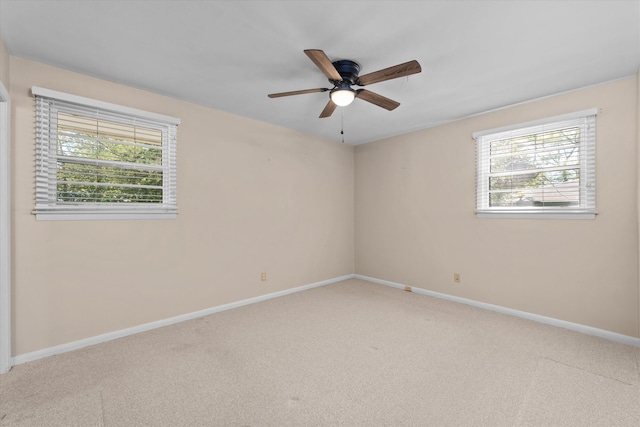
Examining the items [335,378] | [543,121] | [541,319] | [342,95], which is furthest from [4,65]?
[541,319]

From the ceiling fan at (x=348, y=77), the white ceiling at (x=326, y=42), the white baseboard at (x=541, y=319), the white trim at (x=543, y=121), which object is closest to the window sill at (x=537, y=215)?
the white trim at (x=543, y=121)

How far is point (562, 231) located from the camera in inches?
116

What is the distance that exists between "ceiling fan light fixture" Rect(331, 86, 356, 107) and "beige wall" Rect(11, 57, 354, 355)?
167cm

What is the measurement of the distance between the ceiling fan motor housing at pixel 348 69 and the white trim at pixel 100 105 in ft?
6.01

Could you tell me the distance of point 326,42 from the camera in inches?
80.9

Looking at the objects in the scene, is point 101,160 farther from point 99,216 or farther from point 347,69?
point 347,69

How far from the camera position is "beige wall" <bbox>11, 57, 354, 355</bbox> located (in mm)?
2328

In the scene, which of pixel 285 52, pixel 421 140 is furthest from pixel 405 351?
pixel 421 140

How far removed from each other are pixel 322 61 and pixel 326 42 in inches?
10.3

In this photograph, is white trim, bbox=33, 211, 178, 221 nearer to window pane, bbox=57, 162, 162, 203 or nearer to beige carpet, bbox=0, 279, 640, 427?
window pane, bbox=57, 162, 162, 203

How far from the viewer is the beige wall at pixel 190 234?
233 cm

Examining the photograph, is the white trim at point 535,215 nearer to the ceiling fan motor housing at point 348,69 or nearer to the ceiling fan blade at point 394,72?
the ceiling fan blade at point 394,72

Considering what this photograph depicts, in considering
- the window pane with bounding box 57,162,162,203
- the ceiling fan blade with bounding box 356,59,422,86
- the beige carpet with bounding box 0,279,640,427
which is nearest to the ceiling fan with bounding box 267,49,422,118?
the ceiling fan blade with bounding box 356,59,422,86

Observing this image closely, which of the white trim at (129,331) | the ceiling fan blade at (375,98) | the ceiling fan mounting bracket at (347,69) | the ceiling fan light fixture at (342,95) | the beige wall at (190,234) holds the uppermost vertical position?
the ceiling fan mounting bracket at (347,69)
